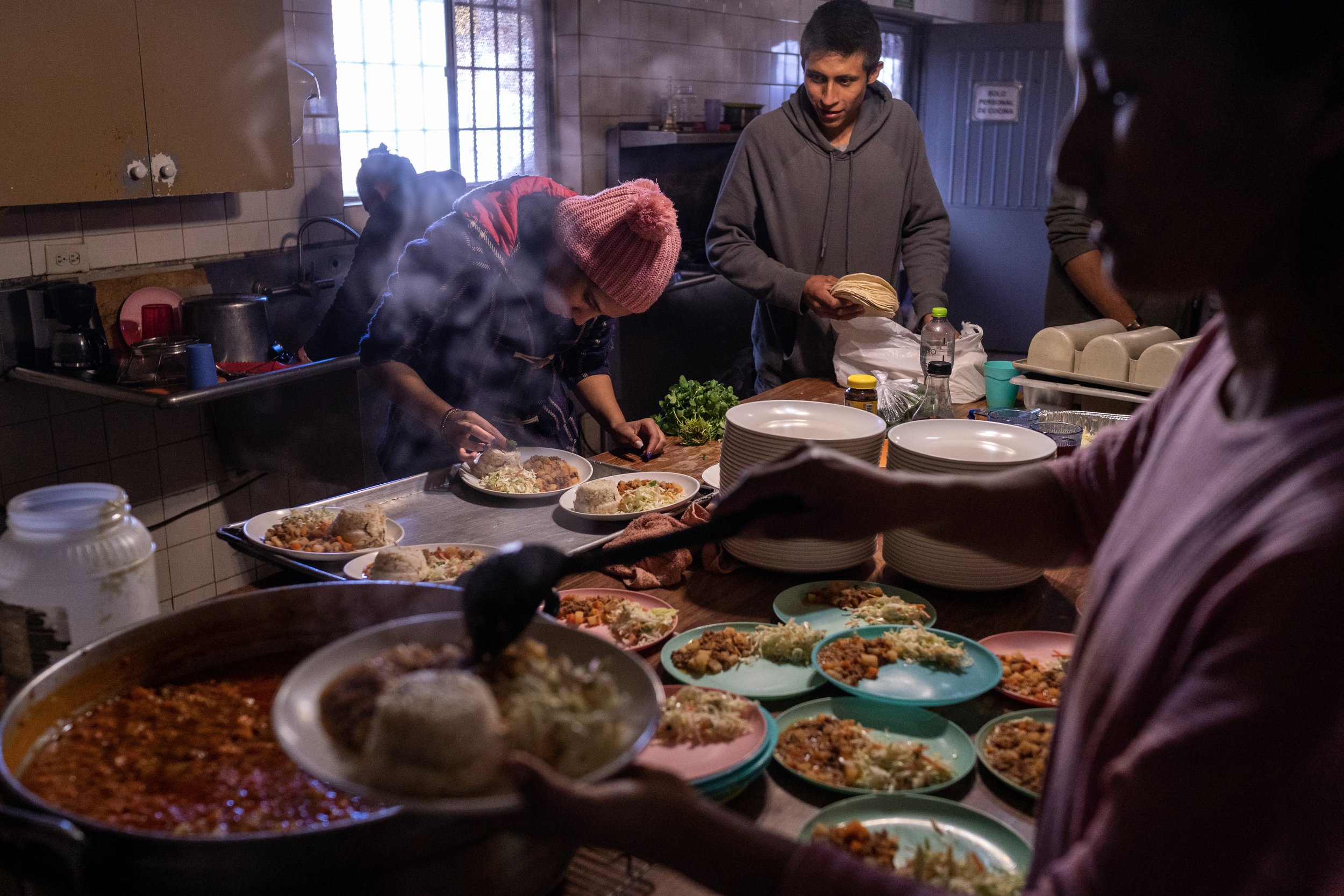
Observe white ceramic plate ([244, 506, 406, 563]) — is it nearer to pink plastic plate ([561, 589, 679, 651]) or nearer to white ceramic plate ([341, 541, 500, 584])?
white ceramic plate ([341, 541, 500, 584])

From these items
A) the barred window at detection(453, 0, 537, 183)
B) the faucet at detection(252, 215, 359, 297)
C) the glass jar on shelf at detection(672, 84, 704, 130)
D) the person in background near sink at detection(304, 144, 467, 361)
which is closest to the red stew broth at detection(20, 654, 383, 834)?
the person in background near sink at detection(304, 144, 467, 361)

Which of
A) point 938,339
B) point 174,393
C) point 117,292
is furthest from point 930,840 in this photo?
point 117,292

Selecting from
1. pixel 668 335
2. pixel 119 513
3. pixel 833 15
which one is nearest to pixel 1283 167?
pixel 119 513

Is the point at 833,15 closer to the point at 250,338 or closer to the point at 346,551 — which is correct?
the point at 250,338

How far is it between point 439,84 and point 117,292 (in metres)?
2.19

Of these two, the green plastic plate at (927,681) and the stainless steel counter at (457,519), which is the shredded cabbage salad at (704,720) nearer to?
the green plastic plate at (927,681)

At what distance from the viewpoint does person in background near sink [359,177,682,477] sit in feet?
9.03

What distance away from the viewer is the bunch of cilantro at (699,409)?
10.1 ft

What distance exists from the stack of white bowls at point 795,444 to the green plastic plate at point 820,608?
60 mm

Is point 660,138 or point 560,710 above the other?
point 660,138

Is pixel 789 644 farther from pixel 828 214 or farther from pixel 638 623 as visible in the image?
pixel 828 214

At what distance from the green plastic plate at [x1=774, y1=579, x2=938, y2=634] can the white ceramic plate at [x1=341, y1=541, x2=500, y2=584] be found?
0.58 meters

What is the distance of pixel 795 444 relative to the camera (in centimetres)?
198

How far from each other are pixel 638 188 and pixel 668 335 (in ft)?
10.1
